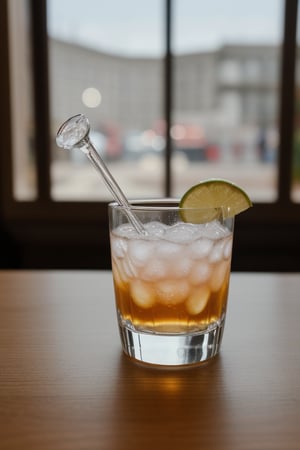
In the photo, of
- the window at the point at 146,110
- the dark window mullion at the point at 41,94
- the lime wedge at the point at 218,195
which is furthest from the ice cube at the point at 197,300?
the dark window mullion at the point at 41,94

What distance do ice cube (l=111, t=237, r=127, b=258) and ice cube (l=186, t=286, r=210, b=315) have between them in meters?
0.10

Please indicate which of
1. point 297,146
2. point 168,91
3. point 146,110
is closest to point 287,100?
point 297,146

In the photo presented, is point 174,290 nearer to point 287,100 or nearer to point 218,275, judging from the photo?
point 218,275

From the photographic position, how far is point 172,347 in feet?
1.85

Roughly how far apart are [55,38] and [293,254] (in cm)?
182

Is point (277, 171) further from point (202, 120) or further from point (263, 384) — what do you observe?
point (263, 384)

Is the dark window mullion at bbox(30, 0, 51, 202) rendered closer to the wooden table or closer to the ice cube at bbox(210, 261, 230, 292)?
the wooden table

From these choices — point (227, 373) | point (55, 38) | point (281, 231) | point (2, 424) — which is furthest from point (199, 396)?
point (55, 38)

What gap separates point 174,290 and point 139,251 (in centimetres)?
6

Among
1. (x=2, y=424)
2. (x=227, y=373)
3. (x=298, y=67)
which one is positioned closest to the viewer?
(x=2, y=424)

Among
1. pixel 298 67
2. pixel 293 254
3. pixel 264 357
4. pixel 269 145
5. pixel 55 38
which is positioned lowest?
pixel 293 254

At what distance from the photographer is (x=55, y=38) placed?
2848 millimetres

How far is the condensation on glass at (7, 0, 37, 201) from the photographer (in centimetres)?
280

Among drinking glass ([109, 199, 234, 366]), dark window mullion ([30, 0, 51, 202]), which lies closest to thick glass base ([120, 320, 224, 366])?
drinking glass ([109, 199, 234, 366])
